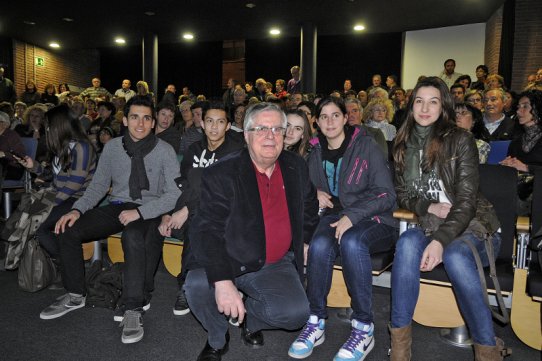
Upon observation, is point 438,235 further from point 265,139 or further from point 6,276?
point 6,276

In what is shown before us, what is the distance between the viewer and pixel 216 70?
45.9 feet

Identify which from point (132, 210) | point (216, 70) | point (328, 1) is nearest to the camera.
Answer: point (132, 210)

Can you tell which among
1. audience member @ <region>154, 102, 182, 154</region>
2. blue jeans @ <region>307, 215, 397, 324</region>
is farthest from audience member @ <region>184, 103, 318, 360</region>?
audience member @ <region>154, 102, 182, 154</region>

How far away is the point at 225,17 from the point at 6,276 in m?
7.96

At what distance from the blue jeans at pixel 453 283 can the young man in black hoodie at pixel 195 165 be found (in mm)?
1306

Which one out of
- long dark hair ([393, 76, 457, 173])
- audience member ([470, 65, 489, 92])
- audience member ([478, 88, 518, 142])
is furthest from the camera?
audience member ([470, 65, 489, 92])

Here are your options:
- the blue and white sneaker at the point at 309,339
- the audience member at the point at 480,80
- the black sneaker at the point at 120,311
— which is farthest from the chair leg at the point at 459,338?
the audience member at the point at 480,80

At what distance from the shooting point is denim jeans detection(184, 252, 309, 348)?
1971 millimetres

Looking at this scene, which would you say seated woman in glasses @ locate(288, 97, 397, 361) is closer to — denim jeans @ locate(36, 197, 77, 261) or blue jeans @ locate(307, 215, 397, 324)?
blue jeans @ locate(307, 215, 397, 324)

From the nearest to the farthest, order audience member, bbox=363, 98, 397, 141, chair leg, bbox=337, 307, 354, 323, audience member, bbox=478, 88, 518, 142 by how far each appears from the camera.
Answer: chair leg, bbox=337, 307, 354, 323
audience member, bbox=478, 88, 518, 142
audience member, bbox=363, 98, 397, 141

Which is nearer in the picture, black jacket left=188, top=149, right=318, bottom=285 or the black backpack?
black jacket left=188, top=149, right=318, bottom=285

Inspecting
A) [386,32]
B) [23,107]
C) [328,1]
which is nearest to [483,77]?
[328,1]

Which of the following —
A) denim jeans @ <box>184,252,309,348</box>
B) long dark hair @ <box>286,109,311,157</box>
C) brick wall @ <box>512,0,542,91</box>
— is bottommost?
denim jeans @ <box>184,252,309,348</box>

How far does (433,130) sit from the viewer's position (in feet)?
7.62
